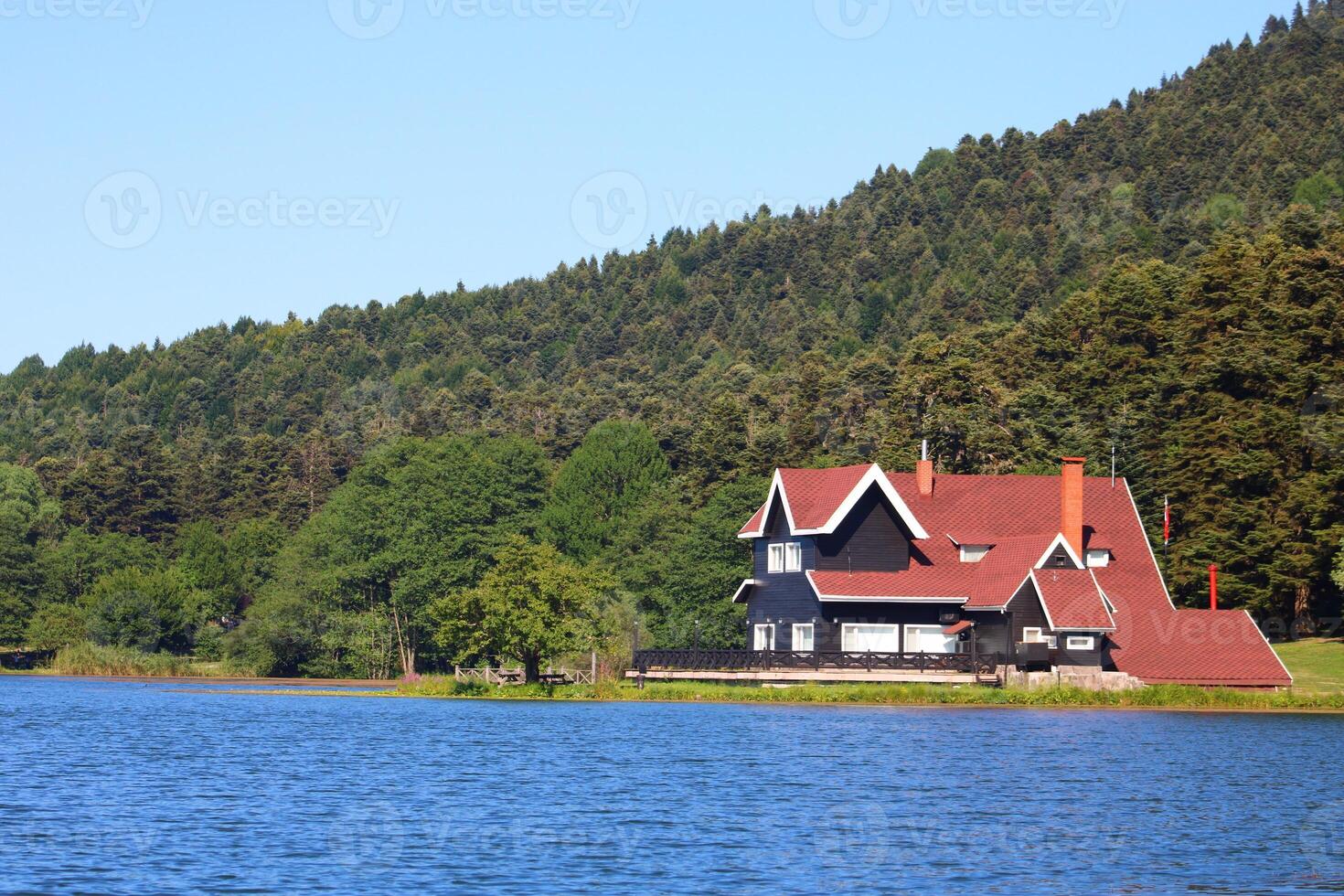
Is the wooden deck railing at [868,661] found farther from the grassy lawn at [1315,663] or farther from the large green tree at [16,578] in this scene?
the large green tree at [16,578]

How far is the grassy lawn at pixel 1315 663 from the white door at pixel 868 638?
655 inches

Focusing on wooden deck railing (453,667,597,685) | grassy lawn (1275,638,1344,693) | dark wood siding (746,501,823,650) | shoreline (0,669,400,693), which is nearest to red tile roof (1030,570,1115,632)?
grassy lawn (1275,638,1344,693)

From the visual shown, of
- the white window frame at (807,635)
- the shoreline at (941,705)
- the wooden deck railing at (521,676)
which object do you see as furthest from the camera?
the wooden deck railing at (521,676)

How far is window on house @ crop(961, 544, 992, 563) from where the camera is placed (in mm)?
76688

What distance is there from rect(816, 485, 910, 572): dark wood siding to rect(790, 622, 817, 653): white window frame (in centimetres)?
269

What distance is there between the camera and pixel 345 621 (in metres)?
101

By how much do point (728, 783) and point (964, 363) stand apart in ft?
224

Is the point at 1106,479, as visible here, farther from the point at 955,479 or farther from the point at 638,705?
the point at 638,705

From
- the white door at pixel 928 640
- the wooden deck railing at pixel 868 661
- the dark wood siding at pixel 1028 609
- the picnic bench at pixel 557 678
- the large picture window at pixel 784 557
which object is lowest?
the picnic bench at pixel 557 678

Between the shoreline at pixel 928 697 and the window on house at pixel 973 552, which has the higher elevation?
the window on house at pixel 973 552

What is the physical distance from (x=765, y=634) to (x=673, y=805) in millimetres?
43132

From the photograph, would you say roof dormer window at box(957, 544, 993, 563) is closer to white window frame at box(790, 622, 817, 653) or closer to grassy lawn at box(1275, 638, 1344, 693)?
white window frame at box(790, 622, 817, 653)

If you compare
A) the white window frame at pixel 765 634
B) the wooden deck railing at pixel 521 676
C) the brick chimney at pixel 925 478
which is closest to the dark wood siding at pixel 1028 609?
the brick chimney at pixel 925 478

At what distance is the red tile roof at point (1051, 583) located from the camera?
232 feet
